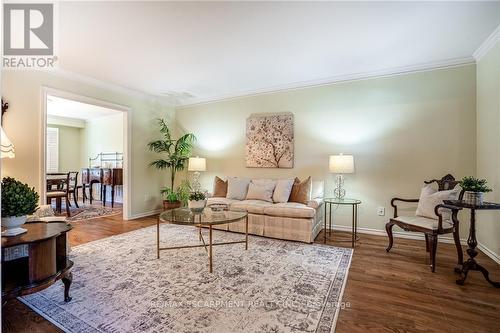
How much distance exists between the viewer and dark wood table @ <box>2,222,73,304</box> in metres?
1.74

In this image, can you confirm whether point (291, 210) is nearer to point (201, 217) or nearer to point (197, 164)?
point (201, 217)

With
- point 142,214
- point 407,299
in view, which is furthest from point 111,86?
point 407,299

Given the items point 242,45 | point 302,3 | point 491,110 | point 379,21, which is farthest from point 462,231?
point 242,45

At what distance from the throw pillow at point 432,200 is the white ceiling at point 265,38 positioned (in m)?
1.79

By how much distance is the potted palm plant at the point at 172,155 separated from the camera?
5188 mm

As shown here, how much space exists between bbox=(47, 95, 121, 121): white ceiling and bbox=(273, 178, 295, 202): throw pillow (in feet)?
13.7

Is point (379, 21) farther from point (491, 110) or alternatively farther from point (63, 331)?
point (63, 331)

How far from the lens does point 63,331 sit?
1757mm

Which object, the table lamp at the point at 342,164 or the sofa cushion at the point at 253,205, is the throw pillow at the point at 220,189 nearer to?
the sofa cushion at the point at 253,205

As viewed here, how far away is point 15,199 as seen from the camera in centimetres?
188

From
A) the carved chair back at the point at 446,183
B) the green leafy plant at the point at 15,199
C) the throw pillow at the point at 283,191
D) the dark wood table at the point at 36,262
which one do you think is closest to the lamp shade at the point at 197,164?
the throw pillow at the point at 283,191

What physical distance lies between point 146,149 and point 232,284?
3.78m

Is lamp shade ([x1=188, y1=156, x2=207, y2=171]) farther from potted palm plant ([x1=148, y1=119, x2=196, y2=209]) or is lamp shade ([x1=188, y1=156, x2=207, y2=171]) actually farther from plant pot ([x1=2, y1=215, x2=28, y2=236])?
plant pot ([x1=2, y1=215, x2=28, y2=236])

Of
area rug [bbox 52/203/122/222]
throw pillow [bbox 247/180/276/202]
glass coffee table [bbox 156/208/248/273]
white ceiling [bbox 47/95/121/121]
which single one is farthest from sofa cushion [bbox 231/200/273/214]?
white ceiling [bbox 47/95/121/121]
